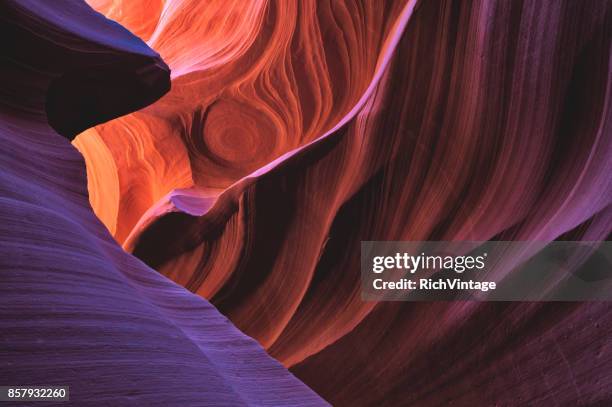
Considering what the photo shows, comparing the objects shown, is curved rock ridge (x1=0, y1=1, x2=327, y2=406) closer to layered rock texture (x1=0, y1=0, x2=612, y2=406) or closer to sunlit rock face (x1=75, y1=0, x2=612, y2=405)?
layered rock texture (x1=0, y1=0, x2=612, y2=406)

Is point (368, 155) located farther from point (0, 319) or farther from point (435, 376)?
point (0, 319)

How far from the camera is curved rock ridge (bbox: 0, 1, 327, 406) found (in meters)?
0.57

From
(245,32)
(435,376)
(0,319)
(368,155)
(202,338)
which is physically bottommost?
(435,376)

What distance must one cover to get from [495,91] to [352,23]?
0.72m

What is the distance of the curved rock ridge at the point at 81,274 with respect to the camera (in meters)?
0.57

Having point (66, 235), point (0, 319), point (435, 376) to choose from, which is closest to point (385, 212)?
point (435, 376)

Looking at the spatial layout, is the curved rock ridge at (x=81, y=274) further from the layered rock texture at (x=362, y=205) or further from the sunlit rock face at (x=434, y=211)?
the sunlit rock face at (x=434, y=211)

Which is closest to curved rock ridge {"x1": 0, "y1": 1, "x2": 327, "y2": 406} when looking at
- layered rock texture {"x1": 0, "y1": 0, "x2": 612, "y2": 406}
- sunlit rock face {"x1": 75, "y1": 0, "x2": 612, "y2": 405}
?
layered rock texture {"x1": 0, "y1": 0, "x2": 612, "y2": 406}

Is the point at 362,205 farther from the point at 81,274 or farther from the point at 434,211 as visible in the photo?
the point at 81,274

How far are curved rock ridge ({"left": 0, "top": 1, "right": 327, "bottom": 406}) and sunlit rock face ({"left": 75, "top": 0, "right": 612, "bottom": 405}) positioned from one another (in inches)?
19.6

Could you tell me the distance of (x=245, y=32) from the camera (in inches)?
80.3

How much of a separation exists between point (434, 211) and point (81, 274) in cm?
92

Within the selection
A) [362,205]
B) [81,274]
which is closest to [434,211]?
[362,205]

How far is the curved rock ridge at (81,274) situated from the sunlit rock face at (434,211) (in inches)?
19.6
